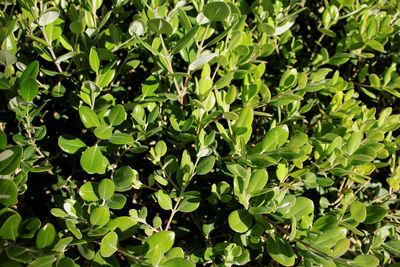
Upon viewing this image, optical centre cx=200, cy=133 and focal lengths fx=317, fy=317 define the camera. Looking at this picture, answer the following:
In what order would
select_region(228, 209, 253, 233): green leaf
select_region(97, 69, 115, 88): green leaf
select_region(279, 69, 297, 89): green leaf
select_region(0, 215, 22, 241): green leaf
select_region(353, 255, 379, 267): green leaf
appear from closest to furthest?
select_region(0, 215, 22, 241): green leaf < select_region(353, 255, 379, 267): green leaf < select_region(228, 209, 253, 233): green leaf < select_region(97, 69, 115, 88): green leaf < select_region(279, 69, 297, 89): green leaf

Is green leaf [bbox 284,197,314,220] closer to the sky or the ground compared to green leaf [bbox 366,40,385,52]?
closer to the ground

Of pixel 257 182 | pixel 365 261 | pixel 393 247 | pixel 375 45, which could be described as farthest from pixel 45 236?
pixel 375 45

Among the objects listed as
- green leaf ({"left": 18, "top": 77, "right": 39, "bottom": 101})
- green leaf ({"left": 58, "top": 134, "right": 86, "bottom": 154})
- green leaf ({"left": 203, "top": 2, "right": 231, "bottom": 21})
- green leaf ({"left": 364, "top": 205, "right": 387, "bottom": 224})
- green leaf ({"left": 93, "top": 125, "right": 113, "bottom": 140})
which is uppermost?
green leaf ({"left": 203, "top": 2, "right": 231, "bottom": 21})

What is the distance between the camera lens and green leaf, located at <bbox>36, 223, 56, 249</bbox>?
2.75 ft

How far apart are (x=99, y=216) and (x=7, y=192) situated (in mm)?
256

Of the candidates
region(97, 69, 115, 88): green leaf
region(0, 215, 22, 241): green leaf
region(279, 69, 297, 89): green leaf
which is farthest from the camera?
region(279, 69, 297, 89): green leaf

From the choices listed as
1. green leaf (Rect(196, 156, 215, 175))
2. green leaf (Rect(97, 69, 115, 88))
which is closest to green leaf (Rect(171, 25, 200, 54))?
green leaf (Rect(97, 69, 115, 88))

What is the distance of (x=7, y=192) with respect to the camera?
2.82 ft

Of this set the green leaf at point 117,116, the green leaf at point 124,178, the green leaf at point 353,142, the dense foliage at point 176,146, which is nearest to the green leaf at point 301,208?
the dense foliage at point 176,146

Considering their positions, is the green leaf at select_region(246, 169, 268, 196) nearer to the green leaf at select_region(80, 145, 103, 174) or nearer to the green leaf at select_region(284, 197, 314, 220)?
the green leaf at select_region(284, 197, 314, 220)

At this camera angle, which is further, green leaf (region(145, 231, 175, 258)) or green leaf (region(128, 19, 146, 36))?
green leaf (region(128, 19, 146, 36))

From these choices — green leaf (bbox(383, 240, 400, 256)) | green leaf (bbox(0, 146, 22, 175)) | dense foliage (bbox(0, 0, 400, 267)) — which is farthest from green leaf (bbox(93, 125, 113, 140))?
green leaf (bbox(383, 240, 400, 256))

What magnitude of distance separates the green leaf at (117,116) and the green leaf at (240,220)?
1.58ft

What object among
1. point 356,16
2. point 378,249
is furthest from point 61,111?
point 356,16
